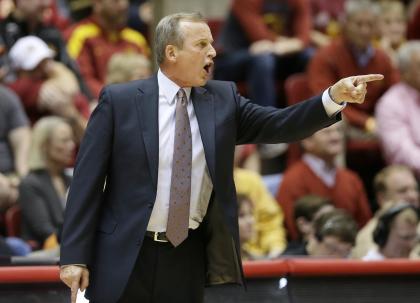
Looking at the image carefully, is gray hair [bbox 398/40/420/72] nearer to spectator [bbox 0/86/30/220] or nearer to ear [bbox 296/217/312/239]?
ear [bbox 296/217/312/239]

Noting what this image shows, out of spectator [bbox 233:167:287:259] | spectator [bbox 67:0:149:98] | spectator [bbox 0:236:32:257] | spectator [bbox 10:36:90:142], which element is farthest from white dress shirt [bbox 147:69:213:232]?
spectator [bbox 67:0:149:98]

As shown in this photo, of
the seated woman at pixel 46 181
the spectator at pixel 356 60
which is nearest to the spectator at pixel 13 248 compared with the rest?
the seated woman at pixel 46 181

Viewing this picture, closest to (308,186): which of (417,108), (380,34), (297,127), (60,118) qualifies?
(417,108)

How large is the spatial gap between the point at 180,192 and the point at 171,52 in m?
0.50

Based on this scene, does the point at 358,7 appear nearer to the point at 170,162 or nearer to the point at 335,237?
the point at 335,237

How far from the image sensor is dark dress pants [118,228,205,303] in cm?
388

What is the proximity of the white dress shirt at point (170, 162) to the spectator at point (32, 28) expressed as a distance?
4351mm

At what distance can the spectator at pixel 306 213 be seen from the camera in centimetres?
671

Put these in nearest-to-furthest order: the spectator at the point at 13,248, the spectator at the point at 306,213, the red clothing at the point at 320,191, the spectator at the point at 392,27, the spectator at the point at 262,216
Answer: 1. the spectator at the point at 13,248
2. the spectator at the point at 306,213
3. the spectator at the point at 262,216
4. the red clothing at the point at 320,191
5. the spectator at the point at 392,27

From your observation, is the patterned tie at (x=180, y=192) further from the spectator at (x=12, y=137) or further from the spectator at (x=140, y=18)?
the spectator at (x=140, y=18)

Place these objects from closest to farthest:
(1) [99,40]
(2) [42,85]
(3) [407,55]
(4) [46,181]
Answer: (4) [46,181], (2) [42,85], (3) [407,55], (1) [99,40]

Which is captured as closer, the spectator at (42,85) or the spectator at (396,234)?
the spectator at (396,234)

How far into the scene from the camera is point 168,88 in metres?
3.94

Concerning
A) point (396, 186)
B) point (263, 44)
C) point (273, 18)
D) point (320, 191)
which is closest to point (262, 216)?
point (320, 191)
